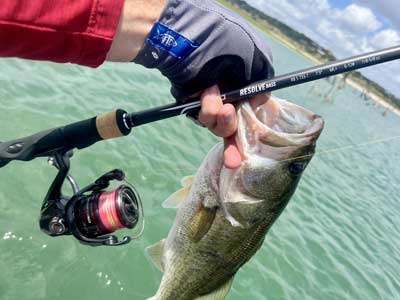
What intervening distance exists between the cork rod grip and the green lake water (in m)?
1.60

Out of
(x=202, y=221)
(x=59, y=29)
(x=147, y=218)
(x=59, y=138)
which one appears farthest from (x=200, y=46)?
(x=147, y=218)

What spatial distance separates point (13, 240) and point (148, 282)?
145cm

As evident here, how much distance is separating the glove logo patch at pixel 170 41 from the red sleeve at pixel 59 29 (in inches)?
11.8

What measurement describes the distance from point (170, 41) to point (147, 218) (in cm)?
376

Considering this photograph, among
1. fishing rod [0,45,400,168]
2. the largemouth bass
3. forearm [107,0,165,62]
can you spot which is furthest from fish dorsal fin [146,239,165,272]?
forearm [107,0,165,62]

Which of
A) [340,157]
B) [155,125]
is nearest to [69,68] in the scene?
[155,125]

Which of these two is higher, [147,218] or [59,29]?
[59,29]

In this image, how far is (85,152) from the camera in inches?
241

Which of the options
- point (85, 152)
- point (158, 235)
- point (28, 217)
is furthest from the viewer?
point (85, 152)

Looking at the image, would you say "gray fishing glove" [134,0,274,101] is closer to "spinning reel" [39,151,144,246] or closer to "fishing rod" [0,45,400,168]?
"fishing rod" [0,45,400,168]

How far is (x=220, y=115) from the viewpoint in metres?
2.40

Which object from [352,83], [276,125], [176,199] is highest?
[276,125]

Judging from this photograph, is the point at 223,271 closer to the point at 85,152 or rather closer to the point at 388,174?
the point at 85,152

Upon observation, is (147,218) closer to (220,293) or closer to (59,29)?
(220,293)
